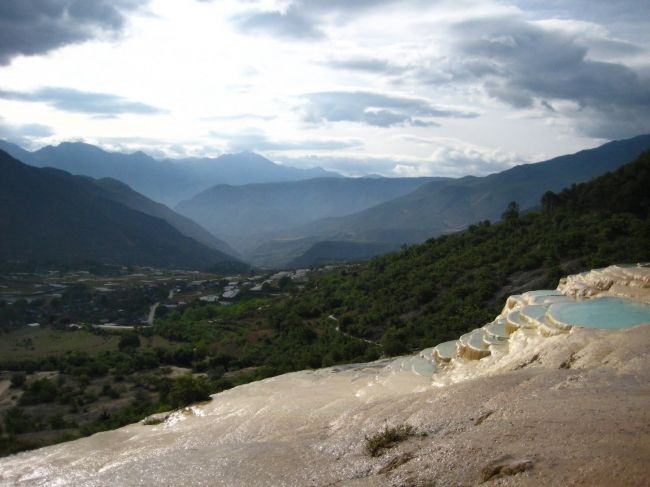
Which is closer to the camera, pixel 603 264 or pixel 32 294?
pixel 603 264

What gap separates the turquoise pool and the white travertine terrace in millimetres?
688

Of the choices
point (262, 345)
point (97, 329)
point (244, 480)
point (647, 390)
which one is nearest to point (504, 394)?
point (647, 390)

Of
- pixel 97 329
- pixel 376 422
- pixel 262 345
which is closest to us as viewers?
pixel 376 422

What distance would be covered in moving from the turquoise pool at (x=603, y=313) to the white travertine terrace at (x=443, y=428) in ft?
2.26

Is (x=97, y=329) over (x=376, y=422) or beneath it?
beneath

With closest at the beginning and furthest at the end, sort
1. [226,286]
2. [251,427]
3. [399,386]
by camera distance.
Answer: [251,427], [399,386], [226,286]

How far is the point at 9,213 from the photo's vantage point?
181250 millimetres

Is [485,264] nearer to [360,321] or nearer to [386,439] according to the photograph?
[360,321]

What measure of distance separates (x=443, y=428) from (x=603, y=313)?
9.25 metres

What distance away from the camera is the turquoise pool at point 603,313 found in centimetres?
1550

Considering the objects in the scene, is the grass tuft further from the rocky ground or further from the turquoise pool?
the turquoise pool

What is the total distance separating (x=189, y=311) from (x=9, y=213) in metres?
123

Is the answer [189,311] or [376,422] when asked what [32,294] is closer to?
[189,311]

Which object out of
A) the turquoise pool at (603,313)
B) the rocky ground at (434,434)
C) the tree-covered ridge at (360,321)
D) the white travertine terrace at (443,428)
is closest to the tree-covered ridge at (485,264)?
the tree-covered ridge at (360,321)
